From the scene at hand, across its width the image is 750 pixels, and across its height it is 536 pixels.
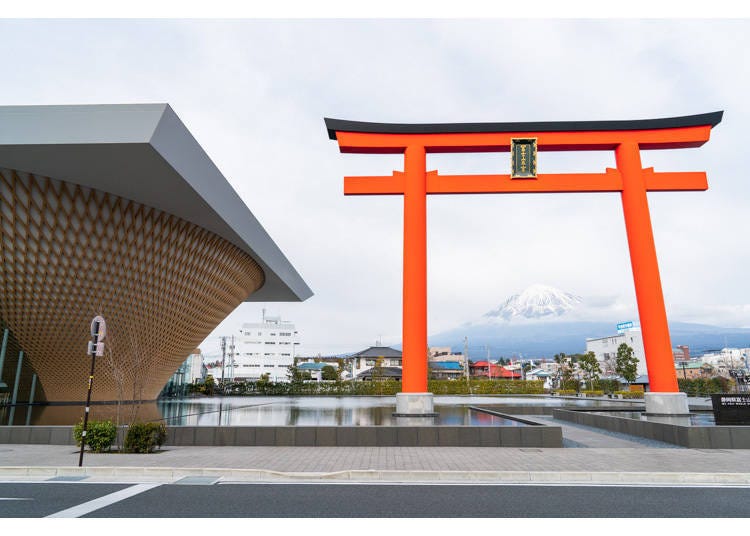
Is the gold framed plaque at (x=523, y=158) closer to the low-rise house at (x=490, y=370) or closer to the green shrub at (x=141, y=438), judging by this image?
the green shrub at (x=141, y=438)

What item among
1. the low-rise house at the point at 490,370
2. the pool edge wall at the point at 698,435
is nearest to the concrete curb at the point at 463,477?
the pool edge wall at the point at 698,435

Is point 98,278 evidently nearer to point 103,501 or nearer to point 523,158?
point 103,501

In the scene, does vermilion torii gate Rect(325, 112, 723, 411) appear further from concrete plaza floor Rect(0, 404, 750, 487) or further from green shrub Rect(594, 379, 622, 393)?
green shrub Rect(594, 379, 622, 393)

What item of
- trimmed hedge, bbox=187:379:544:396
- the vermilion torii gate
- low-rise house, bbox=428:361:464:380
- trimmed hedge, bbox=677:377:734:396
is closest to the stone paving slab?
the vermilion torii gate

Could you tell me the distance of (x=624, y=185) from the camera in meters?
17.9

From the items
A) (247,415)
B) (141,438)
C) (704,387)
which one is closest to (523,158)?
(141,438)

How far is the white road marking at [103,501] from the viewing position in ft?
19.2

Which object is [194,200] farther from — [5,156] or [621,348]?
[621,348]

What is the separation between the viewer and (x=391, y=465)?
916 cm

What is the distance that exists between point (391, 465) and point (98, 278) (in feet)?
57.7

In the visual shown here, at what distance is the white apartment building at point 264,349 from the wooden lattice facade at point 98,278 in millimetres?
66004

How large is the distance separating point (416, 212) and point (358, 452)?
351 inches

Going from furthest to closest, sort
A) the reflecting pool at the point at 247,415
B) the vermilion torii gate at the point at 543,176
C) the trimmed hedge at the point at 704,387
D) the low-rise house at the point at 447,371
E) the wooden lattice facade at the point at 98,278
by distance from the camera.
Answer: the low-rise house at the point at 447,371
the trimmed hedge at the point at 704,387
the wooden lattice facade at the point at 98,278
the vermilion torii gate at the point at 543,176
the reflecting pool at the point at 247,415

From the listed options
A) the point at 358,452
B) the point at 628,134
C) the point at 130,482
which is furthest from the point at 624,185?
the point at 130,482
